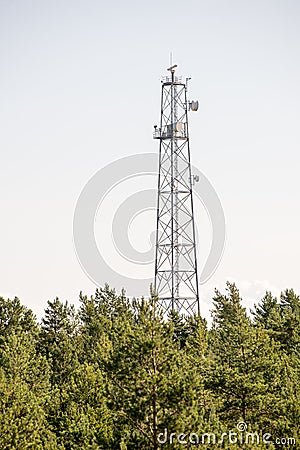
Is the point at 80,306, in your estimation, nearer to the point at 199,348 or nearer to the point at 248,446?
the point at 199,348

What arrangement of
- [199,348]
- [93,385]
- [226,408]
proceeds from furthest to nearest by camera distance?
Answer: [199,348]
[93,385]
[226,408]

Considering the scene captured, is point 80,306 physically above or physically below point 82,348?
above

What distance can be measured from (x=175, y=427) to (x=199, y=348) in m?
13.0

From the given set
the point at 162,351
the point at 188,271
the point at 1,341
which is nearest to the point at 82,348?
the point at 1,341

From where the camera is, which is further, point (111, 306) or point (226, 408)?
point (111, 306)

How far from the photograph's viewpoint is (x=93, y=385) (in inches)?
1357
